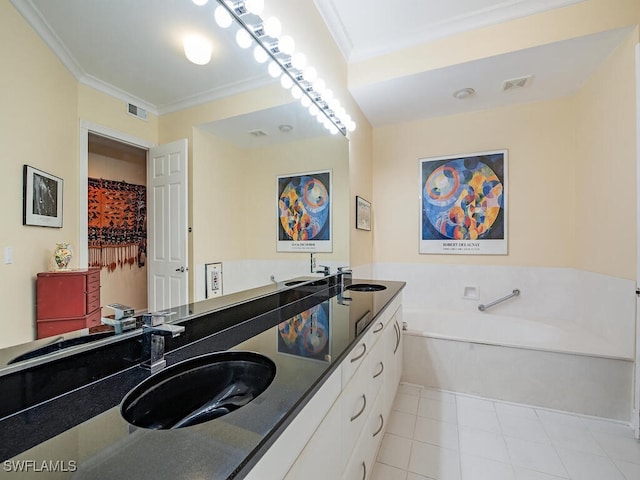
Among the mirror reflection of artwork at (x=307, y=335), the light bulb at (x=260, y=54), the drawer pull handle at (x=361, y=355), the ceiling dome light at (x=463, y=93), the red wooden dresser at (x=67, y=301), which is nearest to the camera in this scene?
the red wooden dresser at (x=67, y=301)

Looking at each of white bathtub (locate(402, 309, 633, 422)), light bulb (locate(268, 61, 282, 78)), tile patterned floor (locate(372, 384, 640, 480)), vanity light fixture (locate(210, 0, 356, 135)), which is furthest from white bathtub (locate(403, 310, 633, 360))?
light bulb (locate(268, 61, 282, 78))

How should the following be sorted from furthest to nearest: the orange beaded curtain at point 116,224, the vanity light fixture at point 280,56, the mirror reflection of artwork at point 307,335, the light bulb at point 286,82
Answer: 1. the light bulb at point 286,82
2. the vanity light fixture at point 280,56
3. the mirror reflection of artwork at point 307,335
4. the orange beaded curtain at point 116,224

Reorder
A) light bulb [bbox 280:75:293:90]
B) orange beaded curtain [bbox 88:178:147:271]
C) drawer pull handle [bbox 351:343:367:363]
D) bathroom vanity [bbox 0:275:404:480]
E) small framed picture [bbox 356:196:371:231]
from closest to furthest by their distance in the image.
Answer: bathroom vanity [bbox 0:275:404:480]
orange beaded curtain [bbox 88:178:147:271]
drawer pull handle [bbox 351:343:367:363]
light bulb [bbox 280:75:293:90]
small framed picture [bbox 356:196:371:231]

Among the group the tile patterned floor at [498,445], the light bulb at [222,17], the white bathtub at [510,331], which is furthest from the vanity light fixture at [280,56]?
the tile patterned floor at [498,445]

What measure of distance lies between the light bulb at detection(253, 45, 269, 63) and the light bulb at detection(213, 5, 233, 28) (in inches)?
6.6

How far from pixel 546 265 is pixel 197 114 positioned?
10.4ft

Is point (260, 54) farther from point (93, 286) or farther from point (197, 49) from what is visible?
point (93, 286)

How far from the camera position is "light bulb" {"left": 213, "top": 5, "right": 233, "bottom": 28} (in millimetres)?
1162

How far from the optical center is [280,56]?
1.57 metres

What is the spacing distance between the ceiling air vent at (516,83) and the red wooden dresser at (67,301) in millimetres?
3015

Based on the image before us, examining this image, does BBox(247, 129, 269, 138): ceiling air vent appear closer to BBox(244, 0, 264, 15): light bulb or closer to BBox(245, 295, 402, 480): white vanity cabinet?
BBox(244, 0, 264, 15): light bulb

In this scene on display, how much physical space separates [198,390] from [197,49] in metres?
1.18

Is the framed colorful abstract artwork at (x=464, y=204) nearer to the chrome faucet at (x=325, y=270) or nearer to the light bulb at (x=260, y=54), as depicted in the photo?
the chrome faucet at (x=325, y=270)

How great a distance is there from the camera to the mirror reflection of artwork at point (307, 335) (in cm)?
98
